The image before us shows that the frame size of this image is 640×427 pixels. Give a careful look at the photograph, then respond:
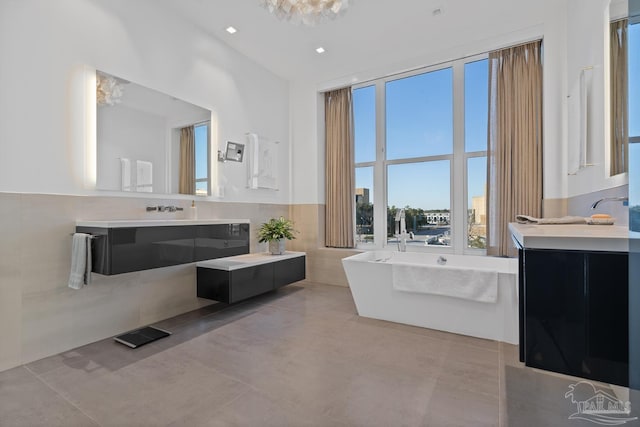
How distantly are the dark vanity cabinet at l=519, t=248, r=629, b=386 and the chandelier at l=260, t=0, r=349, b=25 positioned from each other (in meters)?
2.45

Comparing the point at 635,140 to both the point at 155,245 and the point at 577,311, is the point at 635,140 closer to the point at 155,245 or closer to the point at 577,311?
the point at 577,311

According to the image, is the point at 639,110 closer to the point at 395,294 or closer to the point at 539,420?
the point at 539,420

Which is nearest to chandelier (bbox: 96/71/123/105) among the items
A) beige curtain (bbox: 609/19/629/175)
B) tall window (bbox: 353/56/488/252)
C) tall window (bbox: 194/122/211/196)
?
tall window (bbox: 194/122/211/196)

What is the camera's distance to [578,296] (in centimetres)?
106

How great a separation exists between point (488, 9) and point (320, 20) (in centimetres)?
195

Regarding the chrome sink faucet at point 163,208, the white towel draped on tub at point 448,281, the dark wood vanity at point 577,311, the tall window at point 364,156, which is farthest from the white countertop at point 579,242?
the tall window at point 364,156

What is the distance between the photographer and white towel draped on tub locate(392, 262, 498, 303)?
8.71ft

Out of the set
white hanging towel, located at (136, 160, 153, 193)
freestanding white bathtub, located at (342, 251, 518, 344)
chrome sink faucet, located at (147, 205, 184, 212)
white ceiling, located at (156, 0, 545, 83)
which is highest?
white ceiling, located at (156, 0, 545, 83)

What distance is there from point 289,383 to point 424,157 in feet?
11.3

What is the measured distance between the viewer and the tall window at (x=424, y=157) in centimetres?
398

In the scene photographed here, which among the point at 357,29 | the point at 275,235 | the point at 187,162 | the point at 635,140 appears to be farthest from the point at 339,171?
the point at 635,140

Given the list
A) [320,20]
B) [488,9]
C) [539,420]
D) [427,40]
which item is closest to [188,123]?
[320,20]

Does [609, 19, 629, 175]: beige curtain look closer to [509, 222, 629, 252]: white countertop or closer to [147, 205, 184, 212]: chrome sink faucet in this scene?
[509, 222, 629, 252]: white countertop

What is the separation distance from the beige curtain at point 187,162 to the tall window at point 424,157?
2.46 m
